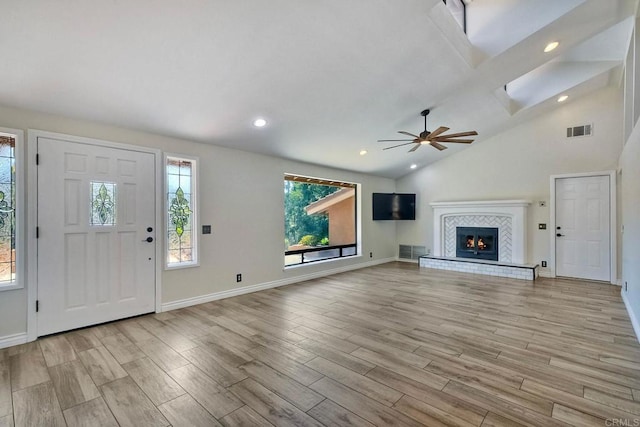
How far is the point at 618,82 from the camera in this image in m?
5.23

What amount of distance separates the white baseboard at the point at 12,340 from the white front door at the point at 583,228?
8.28 metres

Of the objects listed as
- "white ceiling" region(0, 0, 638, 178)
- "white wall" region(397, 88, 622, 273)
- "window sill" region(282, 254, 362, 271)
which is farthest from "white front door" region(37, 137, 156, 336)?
"white wall" region(397, 88, 622, 273)

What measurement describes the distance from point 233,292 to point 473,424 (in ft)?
12.0

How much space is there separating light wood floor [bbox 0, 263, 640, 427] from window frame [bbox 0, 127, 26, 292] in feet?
2.28

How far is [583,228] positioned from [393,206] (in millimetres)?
3760

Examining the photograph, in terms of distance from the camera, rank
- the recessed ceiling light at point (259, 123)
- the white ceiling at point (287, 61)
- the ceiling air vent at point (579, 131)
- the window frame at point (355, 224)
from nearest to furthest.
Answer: the white ceiling at point (287, 61) → the recessed ceiling light at point (259, 123) → the ceiling air vent at point (579, 131) → the window frame at point (355, 224)

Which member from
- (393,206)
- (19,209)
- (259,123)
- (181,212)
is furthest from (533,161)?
(19,209)

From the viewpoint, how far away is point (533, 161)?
20.2 ft

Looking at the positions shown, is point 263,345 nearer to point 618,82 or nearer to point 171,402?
point 171,402

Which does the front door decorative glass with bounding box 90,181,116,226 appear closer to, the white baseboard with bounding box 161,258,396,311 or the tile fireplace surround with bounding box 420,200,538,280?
the white baseboard with bounding box 161,258,396,311

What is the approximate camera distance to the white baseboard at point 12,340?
284 centimetres

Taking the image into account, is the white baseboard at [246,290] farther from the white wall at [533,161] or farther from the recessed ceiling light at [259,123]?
the white wall at [533,161]

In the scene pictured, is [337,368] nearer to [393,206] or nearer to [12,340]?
[12,340]

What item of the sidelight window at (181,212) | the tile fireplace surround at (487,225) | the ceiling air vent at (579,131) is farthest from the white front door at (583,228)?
the sidelight window at (181,212)
